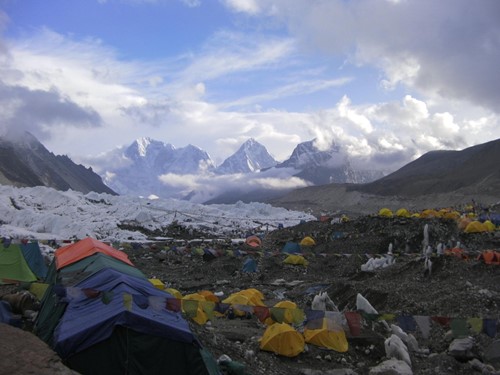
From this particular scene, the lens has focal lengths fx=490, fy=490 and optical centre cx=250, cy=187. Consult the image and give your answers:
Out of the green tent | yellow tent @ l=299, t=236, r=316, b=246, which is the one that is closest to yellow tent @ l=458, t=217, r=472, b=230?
yellow tent @ l=299, t=236, r=316, b=246

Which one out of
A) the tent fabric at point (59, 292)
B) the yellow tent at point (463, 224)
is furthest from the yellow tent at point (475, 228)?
the tent fabric at point (59, 292)

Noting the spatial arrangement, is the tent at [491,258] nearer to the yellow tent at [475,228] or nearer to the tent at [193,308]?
the tent at [193,308]

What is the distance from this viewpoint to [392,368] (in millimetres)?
9109

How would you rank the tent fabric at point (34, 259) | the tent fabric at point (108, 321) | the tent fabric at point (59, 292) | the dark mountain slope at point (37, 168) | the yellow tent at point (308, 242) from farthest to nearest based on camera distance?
the dark mountain slope at point (37, 168), the yellow tent at point (308, 242), the tent fabric at point (34, 259), the tent fabric at point (59, 292), the tent fabric at point (108, 321)

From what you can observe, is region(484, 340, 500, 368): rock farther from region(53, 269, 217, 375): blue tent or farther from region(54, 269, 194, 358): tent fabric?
region(54, 269, 194, 358): tent fabric

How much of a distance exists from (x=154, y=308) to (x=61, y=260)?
4300 millimetres

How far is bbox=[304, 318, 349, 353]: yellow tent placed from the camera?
34.1ft

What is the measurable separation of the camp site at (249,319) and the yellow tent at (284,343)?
0.9 inches

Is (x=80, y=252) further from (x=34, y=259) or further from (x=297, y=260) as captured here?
(x=297, y=260)

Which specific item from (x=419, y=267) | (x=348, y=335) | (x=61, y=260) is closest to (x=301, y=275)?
(x=419, y=267)

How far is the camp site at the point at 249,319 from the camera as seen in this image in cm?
702

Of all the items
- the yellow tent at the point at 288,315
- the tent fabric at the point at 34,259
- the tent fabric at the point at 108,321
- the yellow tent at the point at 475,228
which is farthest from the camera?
the yellow tent at the point at 475,228

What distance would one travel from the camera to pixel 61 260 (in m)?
11.2

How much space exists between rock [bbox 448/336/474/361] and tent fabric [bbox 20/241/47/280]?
1473cm
